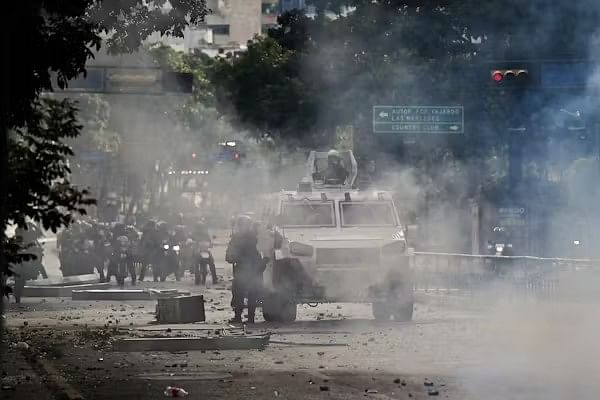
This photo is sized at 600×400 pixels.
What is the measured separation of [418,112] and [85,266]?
32.8 feet

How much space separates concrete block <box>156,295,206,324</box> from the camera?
2048 cm

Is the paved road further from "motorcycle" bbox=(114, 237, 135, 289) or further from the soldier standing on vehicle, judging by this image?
"motorcycle" bbox=(114, 237, 135, 289)

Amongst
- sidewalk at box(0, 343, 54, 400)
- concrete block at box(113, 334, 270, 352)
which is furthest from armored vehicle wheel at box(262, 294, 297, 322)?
sidewalk at box(0, 343, 54, 400)

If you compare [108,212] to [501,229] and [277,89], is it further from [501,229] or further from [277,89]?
[501,229]

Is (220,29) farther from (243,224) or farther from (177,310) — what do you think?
(177,310)

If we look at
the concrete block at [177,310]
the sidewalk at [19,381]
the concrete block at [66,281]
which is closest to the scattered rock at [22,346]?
the sidewalk at [19,381]

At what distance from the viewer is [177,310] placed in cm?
2052

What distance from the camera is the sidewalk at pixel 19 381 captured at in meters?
12.8

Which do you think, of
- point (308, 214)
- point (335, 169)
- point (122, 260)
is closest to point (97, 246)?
point (122, 260)

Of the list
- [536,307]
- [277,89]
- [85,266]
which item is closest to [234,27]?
[277,89]

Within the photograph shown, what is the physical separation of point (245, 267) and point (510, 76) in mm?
9842

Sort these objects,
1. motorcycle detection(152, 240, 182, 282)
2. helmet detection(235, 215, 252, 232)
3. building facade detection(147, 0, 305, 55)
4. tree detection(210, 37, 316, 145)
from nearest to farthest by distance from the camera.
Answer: helmet detection(235, 215, 252, 232) → motorcycle detection(152, 240, 182, 282) → tree detection(210, 37, 316, 145) → building facade detection(147, 0, 305, 55)

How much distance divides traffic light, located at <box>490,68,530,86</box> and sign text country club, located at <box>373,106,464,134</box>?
1002 cm

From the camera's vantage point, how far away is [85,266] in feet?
124
